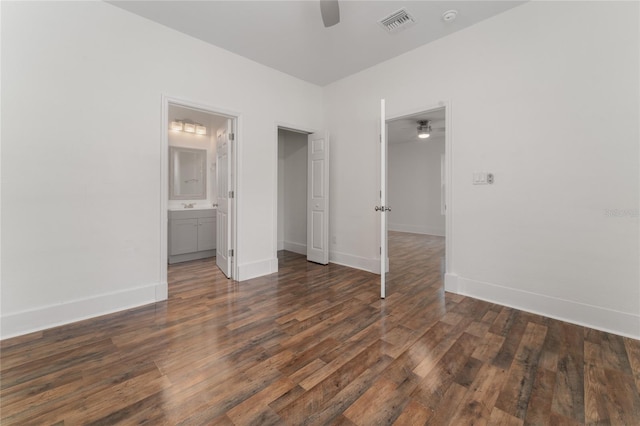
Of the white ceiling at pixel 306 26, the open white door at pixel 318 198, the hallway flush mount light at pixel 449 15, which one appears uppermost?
the white ceiling at pixel 306 26

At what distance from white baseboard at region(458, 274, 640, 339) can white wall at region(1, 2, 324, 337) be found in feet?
11.4

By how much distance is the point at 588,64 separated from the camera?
231cm

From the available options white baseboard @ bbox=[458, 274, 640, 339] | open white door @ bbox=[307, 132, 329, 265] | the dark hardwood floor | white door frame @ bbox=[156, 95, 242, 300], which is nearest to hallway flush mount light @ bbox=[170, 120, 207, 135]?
white door frame @ bbox=[156, 95, 242, 300]

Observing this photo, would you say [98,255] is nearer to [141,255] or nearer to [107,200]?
[141,255]

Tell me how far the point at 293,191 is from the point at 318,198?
1211 mm

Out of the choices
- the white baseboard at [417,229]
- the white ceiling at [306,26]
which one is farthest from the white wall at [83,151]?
the white baseboard at [417,229]

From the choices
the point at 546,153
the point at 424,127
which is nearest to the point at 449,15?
the point at 546,153

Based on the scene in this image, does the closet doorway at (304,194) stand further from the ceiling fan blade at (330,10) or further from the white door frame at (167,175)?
the ceiling fan blade at (330,10)

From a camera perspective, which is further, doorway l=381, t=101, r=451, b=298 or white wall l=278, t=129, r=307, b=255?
doorway l=381, t=101, r=451, b=298

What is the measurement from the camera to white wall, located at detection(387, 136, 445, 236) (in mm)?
7699

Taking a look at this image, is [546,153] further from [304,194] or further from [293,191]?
[293,191]

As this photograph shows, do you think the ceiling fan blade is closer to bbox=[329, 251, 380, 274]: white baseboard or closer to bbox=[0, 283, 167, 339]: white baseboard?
bbox=[329, 251, 380, 274]: white baseboard

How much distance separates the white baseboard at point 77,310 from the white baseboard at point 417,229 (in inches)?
274

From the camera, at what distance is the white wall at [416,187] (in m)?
7.70
